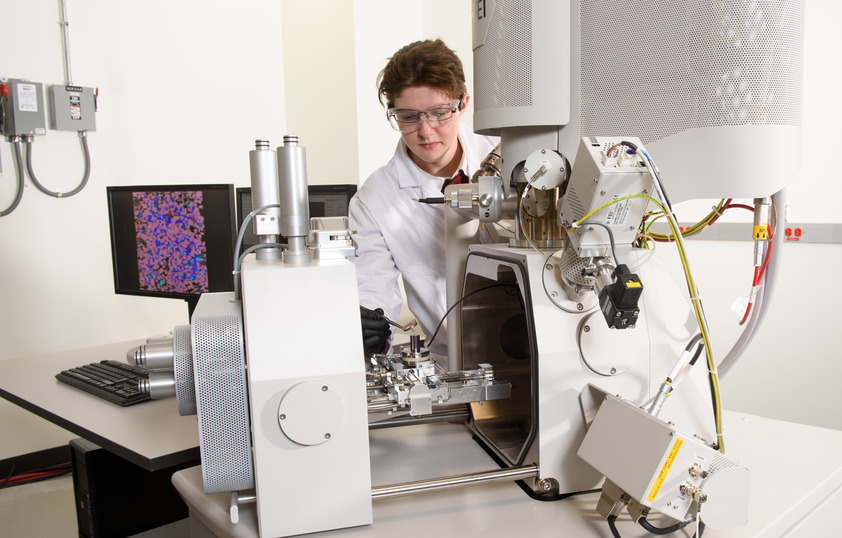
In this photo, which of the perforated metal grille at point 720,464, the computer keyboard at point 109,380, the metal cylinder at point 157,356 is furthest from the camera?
the computer keyboard at point 109,380

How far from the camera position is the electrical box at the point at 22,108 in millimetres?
2582

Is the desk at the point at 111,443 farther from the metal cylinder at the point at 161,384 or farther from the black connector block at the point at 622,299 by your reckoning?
the black connector block at the point at 622,299

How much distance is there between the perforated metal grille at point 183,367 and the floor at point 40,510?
2016 millimetres

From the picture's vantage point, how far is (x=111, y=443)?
1205mm

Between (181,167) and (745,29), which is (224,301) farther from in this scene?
(181,167)

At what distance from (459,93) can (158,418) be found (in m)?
1.12

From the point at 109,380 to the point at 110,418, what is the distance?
255 millimetres

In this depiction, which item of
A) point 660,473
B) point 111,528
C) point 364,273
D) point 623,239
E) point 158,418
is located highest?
point 623,239

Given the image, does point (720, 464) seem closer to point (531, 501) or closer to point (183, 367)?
point (531, 501)

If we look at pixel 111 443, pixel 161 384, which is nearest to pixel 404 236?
pixel 111 443

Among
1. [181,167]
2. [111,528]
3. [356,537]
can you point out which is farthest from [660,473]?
[181,167]

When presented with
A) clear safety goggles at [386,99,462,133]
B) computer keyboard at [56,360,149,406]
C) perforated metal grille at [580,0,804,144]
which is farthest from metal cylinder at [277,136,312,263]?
computer keyboard at [56,360,149,406]

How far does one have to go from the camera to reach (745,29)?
0.79 metres

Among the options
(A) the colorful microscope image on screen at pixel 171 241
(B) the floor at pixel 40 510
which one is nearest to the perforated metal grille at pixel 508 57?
(A) the colorful microscope image on screen at pixel 171 241
